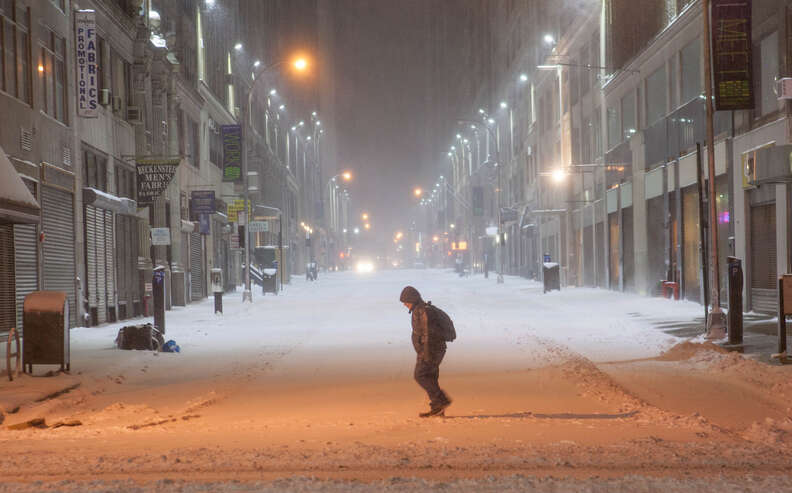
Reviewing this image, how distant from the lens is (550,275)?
1593 inches

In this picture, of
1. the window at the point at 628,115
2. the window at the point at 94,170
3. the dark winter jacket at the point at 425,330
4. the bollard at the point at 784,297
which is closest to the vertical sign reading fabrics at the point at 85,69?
the window at the point at 94,170

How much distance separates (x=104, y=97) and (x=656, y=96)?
19685 millimetres

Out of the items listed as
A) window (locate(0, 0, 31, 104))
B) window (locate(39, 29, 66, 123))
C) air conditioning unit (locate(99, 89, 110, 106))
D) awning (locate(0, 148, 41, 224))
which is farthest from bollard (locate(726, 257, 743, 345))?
air conditioning unit (locate(99, 89, 110, 106))

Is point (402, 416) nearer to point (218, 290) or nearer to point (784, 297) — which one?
point (784, 297)

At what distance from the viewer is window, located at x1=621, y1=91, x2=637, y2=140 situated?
36312 millimetres

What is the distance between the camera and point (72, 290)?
23484 millimetres

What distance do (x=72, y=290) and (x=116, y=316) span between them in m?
3.60

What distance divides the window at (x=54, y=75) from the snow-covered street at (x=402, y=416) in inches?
229

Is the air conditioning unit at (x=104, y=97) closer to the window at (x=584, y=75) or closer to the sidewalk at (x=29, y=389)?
the sidewalk at (x=29, y=389)

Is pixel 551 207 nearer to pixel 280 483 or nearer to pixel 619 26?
pixel 619 26

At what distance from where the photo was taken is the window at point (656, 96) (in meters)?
32.1

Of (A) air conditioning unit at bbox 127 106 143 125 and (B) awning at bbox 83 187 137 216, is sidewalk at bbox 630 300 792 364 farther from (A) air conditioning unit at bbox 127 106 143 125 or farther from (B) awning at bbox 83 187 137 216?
(A) air conditioning unit at bbox 127 106 143 125

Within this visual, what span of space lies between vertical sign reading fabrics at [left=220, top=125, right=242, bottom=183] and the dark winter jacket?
33038 millimetres

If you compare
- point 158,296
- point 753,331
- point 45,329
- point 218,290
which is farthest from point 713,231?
point 218,290
